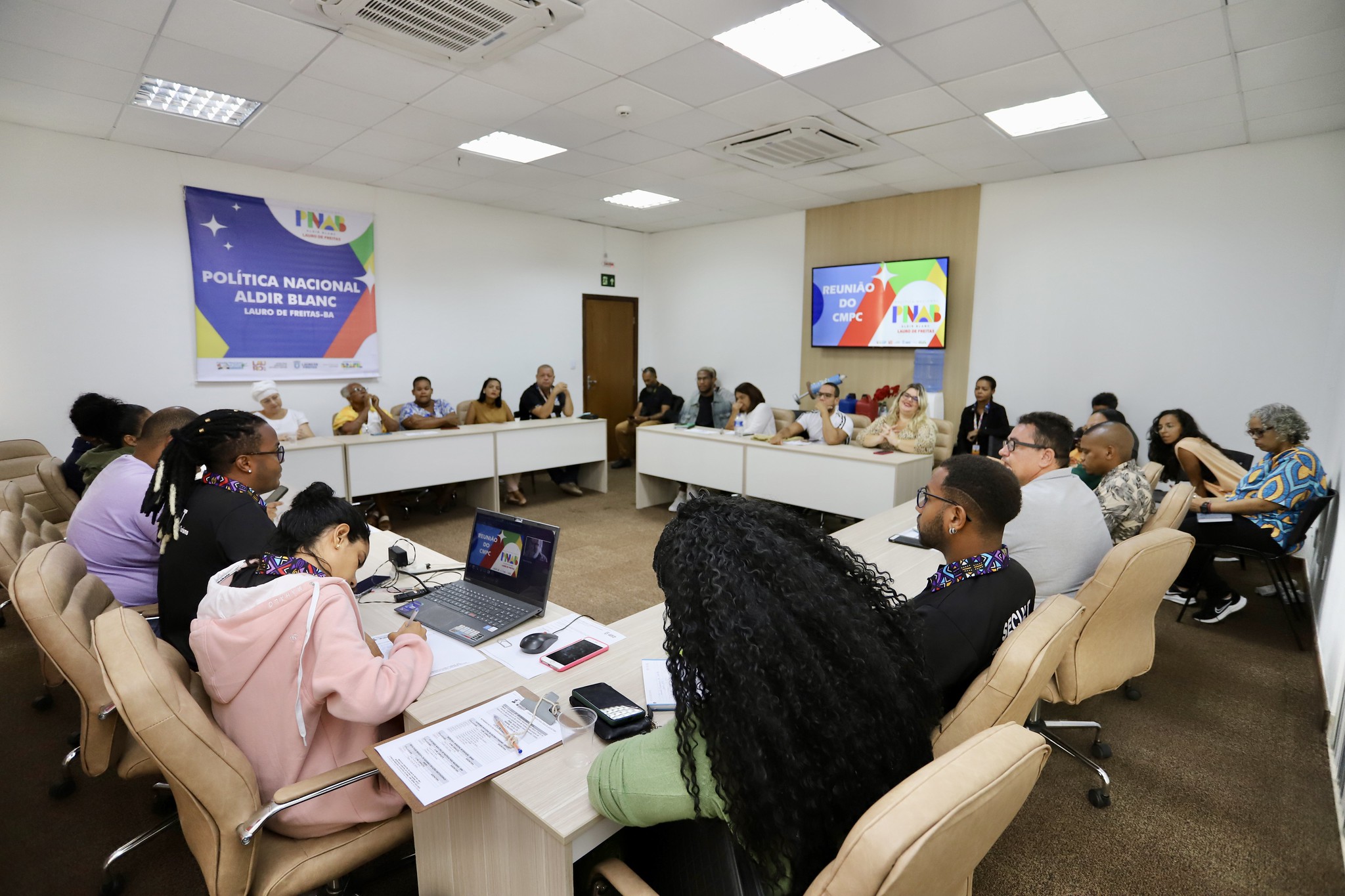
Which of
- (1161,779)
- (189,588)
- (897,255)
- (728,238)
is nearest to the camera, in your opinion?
(189,588)

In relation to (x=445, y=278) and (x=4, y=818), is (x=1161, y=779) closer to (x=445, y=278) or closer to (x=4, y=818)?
(x=4, y=818)

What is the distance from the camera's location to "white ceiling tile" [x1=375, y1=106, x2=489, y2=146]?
4.07m

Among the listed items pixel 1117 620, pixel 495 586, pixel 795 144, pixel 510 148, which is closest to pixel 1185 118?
pixel 795 144

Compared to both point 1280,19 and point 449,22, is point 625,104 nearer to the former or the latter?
point 449,22

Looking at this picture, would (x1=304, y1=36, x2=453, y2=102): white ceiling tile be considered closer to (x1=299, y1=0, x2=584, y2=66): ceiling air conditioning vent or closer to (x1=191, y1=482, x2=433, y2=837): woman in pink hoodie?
(x1=299, y1=0, x2=584, y2=66): ceiling air conditioning vent

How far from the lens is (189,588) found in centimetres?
177

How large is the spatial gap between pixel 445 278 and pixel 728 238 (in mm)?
3240

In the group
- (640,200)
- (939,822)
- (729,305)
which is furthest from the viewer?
(729,305)

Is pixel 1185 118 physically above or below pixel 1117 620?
above

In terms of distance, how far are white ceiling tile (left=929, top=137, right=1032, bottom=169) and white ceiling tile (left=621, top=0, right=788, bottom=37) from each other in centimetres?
249

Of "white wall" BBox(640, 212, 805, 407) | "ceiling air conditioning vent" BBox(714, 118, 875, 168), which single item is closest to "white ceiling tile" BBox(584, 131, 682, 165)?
"ceiling air conditioning vent" BBox(714, 118, 875, 168)

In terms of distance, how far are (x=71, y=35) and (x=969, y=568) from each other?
4411mm

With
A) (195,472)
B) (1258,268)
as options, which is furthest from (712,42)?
(1258,268)

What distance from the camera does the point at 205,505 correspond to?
1739mm
